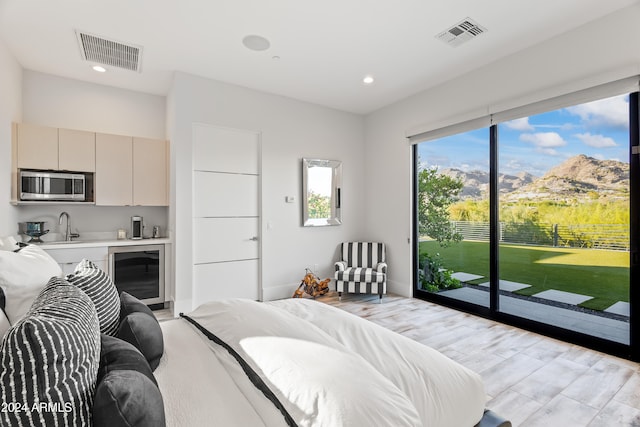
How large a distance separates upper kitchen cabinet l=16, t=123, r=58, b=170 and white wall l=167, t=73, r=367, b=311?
1240mm

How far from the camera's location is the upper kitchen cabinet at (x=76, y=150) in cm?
357

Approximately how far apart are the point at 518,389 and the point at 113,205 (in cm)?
456

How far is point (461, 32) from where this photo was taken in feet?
9.62

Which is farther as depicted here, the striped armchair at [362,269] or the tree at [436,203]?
the striped armchair at [362,269]

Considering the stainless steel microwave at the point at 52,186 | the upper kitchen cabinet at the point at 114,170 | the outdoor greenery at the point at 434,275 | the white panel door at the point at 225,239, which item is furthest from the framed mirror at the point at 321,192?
the stainless steel microwave at the point at 52,186

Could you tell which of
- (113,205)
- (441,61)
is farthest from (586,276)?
(113,205)

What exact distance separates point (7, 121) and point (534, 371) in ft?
17.6

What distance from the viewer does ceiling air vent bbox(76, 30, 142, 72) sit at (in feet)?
9.97

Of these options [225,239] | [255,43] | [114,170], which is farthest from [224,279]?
[255,43]

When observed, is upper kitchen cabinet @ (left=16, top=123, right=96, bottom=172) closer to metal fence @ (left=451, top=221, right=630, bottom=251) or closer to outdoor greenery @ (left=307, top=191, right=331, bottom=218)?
outdoor greenery @ (left=307, top=191, right=331, bottom=218)

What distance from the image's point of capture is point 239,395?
116 centimetres

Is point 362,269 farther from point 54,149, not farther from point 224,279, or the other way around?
point 54,149

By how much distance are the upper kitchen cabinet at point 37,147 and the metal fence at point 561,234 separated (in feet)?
16.5

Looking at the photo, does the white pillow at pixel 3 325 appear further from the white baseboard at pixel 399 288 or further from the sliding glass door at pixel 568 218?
the white baseboard at pixel 399 288
